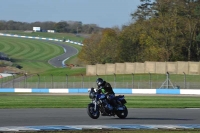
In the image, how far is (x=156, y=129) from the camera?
62.0 feet

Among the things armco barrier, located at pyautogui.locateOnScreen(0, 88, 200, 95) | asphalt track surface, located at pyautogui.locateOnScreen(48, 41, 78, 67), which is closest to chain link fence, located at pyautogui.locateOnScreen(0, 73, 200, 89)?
armco barrier, located at pyautogui.locateOnScreen(0, 88, 200, 95)

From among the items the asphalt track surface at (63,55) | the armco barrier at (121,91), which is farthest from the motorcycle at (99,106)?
the asphalt track surface at (63,55)

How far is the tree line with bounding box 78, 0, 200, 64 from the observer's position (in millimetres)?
89438

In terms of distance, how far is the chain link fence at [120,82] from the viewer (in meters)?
59.7

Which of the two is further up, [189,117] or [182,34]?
[182,34]

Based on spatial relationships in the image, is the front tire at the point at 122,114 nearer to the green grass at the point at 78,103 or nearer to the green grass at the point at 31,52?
the green grass at the point at 78,103

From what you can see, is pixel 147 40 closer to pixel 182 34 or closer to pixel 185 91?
pixel 182 34

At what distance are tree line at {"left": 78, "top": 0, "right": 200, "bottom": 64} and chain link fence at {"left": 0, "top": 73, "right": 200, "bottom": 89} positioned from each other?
64.2ft

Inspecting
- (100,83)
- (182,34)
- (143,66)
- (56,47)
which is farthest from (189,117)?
(56,47)

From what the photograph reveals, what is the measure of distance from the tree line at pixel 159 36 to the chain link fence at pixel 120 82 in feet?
64.2

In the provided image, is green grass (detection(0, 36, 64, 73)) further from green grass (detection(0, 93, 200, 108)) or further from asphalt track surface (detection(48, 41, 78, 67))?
green grass (detection(0, 93, 200, 108))

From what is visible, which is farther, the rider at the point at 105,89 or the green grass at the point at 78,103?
the green grass at the point at 78,103

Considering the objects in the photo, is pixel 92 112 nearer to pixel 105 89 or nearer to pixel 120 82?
pixel 105 89

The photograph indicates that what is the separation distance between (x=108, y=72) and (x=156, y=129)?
59.1 meters
